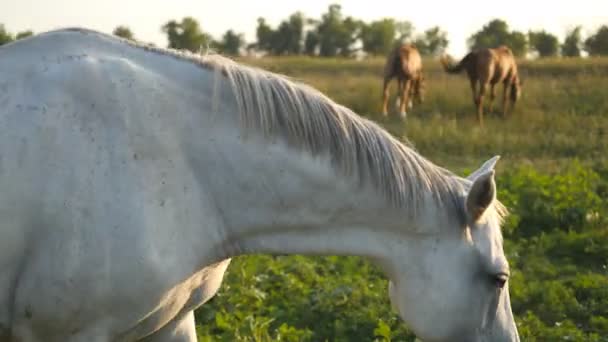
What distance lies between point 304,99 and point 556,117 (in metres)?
Result: 12.7

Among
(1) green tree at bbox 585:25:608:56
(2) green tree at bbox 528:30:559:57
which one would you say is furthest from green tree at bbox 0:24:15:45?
(2) green tree at bbox 528:30:559:57

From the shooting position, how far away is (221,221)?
3.14 meters

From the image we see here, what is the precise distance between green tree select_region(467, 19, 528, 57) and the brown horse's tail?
20272 mm

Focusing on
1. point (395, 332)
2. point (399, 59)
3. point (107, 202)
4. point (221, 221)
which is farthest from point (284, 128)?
point (399, 59)

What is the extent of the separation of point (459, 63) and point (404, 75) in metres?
1.03

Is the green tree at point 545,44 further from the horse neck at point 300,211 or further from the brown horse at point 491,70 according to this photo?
the horse neck at point 300,211

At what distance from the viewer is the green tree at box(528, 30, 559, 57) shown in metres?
37.1

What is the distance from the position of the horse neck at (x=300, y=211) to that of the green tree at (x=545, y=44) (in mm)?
35006

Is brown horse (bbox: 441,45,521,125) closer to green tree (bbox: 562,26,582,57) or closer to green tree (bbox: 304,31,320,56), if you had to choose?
green tree (bbox: 562,26,582,57)

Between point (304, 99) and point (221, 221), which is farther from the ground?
point (304, 99)

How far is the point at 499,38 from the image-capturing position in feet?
128

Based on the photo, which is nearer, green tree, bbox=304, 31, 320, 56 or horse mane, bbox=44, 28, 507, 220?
horse mane, bbox=44, 28, 507, 220

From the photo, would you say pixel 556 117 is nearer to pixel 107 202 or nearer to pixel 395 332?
pixel 395 332

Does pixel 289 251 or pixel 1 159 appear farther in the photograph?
pixel 289 251
